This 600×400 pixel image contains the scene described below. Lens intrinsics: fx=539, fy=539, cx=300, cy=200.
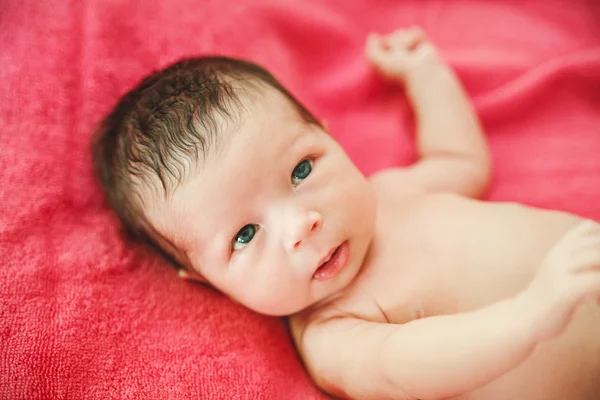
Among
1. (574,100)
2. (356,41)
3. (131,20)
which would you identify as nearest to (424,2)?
(356,41)

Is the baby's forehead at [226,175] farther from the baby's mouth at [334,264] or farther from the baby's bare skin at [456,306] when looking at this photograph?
the baby's bare skin at [456,306]

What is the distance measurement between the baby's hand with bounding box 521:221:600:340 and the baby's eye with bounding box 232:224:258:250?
0.43 metres

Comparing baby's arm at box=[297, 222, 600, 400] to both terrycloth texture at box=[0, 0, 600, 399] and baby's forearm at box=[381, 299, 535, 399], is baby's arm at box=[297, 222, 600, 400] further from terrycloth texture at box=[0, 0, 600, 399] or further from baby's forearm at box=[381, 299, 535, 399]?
terrycloth texture at box=[0, 0, 600, 399]

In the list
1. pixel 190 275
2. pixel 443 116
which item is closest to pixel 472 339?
pixel 190 275

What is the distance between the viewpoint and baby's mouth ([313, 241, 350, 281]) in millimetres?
924

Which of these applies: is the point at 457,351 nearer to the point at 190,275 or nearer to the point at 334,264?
the point at 334,264

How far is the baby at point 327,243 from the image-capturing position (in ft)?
2.69

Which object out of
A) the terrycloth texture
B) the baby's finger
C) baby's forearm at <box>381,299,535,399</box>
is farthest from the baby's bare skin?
the baby's finger

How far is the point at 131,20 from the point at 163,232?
0.56 metres

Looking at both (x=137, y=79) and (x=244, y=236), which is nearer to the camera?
(x=244, y=236)

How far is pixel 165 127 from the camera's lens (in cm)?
88

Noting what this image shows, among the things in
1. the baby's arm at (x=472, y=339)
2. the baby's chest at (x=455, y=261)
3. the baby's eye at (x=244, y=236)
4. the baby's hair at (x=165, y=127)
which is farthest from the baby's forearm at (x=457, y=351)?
the baby's hair at (x=165, y=127)

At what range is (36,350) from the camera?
2.76 feet

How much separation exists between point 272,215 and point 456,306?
→ 14.2 inches
